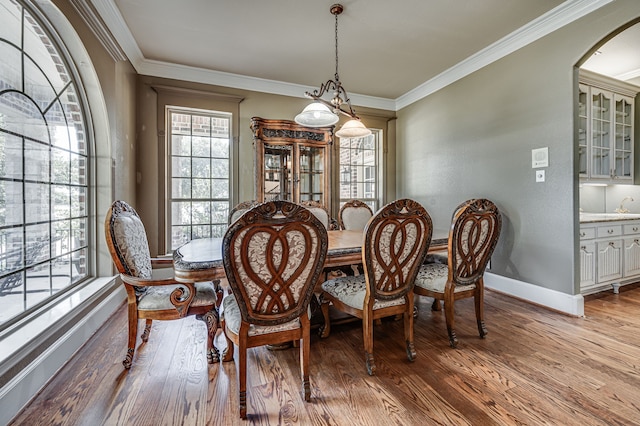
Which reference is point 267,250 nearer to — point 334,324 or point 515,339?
point 334,324

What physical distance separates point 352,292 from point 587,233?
8.54 feet

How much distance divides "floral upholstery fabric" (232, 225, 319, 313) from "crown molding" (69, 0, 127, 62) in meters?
2.29

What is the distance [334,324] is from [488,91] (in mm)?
3152

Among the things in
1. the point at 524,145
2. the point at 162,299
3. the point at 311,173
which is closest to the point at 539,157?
the point at 524,145

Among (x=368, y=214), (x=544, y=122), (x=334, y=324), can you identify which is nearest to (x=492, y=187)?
(x=544, y=122)

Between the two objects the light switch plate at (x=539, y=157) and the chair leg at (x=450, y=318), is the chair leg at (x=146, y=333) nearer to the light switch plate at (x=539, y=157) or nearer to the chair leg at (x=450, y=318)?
the chair leg at (x=450, y=318)

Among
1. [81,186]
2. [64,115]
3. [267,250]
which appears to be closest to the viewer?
[267,250]

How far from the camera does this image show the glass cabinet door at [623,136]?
11.2ft

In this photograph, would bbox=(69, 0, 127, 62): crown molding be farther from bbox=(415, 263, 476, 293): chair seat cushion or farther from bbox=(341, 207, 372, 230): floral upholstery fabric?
bbox=(415, 263, 476, 293): chair seat cushion

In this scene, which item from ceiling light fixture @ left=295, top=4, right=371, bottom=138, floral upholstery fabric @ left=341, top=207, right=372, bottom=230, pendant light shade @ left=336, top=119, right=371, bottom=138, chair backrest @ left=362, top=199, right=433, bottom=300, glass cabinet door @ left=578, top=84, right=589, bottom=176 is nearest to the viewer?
chair backrest @ left=362, top=199, right=433, bottom=300

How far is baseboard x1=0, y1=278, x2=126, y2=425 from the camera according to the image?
1347mm

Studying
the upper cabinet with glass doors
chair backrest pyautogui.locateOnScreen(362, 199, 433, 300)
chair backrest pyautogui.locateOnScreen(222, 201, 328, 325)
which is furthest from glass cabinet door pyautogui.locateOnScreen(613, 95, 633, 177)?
chair backrest pyautogui.locateOnScreen(222, 201, 328, 325)

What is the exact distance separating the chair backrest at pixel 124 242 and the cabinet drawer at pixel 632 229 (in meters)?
4.67

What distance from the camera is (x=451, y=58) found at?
11.4 feet
